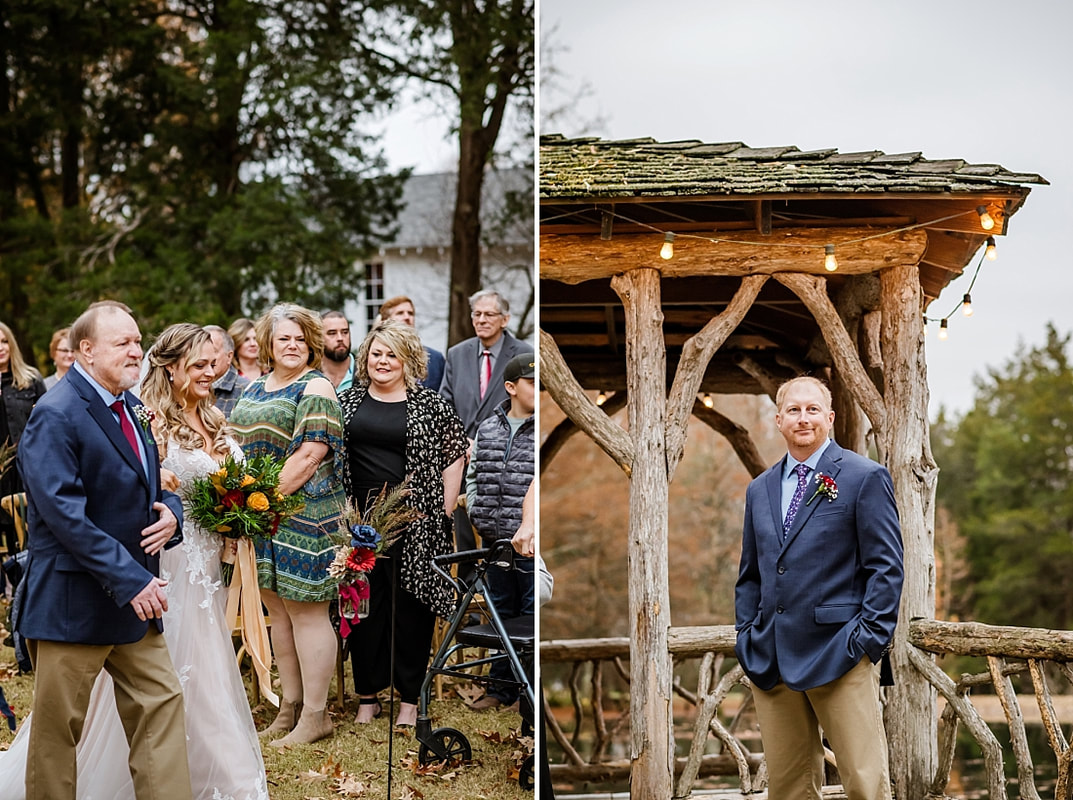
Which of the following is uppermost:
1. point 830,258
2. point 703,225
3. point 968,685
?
point 703,225

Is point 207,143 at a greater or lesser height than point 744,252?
greater

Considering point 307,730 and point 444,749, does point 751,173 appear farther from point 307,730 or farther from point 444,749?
point 307,730

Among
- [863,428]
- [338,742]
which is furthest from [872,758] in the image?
[863,428]

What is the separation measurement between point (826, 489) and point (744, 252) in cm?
228

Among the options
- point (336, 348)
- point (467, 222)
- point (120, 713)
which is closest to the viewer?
point (120, 713)

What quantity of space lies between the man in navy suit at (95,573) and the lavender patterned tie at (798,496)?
243cm

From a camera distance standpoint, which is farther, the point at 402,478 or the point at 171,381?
the point at 402,478

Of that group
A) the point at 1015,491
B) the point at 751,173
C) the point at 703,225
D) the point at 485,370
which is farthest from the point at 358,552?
the point at 1015,491

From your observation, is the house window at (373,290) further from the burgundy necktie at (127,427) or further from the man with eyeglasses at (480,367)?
the burgundy necktie at (127,427)

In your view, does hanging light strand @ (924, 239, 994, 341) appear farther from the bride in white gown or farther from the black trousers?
the bride in white gown

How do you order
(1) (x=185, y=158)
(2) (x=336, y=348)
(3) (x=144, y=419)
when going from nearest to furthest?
(3) (x=144, y=419), (2) (x=336, y=348), (1) (x=185, y=158)

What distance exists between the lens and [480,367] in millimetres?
6762

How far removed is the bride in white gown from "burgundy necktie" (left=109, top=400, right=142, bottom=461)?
0.66 metres

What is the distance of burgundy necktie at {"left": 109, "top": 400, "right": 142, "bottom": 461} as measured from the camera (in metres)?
3.97
